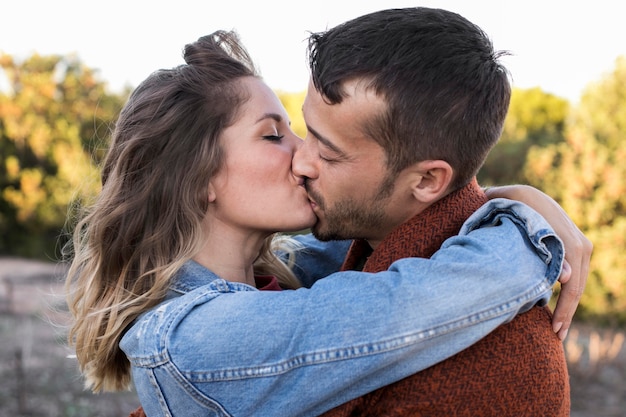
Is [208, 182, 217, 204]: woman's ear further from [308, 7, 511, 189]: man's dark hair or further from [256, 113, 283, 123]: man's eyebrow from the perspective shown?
[308, 7, 511, 189]: man's dark hair

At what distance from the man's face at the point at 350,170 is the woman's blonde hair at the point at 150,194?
369mm

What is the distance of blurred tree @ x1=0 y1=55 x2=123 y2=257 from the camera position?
650 inches

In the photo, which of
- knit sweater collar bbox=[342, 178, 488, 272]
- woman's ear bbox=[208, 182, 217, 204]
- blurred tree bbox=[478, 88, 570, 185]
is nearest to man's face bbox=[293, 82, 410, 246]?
knit sweater collar bbox=[342, 178, 488, 272]

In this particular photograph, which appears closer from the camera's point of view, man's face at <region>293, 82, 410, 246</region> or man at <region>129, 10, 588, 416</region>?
man at <region>129, 10, 588, 416</region>

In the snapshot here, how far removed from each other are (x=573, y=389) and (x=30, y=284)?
9.81 meters

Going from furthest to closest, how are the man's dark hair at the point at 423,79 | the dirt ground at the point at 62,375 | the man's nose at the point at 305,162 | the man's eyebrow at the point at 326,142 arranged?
the dirt ground at the point at 62,375, the man's nose at the point at 305,162, the man's eyebrow at the point at 326,142, the man's dark hair at the point at 423,79

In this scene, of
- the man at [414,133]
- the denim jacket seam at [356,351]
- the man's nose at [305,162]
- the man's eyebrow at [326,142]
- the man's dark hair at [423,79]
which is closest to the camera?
the denim jacket seam at [356,351]

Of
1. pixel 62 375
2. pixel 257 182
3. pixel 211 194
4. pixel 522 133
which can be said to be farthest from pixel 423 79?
pixel 522 133

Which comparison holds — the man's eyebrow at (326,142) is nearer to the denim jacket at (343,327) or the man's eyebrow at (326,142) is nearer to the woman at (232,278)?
the woman at (232,278)

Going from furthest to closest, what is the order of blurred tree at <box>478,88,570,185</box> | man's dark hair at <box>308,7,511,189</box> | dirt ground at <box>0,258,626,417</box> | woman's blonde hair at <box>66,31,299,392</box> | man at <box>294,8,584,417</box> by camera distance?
1. blurred tree at <box>478,88,570,185</box>
2. dirt ground at <box>0,258,626,417</box>
3. woman's blonde hair at <box>66,31,299,392</box>
4. man's dark hair at <box>308,7,511,189</box>
5. man at <box>294,8,584,417</box>

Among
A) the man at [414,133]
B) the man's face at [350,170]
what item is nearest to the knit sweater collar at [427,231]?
the man at [414,133]

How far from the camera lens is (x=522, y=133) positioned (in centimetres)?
1411

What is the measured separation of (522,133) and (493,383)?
521 inches

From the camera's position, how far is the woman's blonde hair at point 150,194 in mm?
2164
